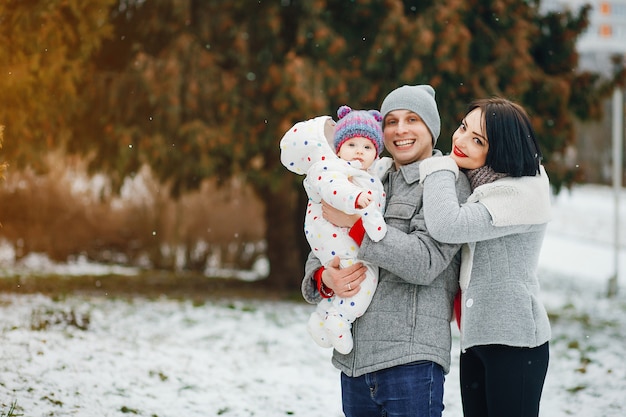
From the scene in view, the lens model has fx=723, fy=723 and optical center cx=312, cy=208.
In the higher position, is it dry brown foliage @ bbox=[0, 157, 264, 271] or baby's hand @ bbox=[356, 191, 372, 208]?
baby's hand @ bbox=[356, 191, 372, 208]

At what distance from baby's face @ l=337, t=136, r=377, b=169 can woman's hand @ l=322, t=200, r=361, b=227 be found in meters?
0.20

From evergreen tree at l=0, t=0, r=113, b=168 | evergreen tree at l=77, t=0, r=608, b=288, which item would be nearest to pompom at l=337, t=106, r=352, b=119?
evergreen tree at l=0, t=0, r=113, b=168

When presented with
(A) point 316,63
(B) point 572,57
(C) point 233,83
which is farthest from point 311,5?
(B) point 572,57

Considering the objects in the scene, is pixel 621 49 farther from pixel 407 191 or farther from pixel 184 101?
pixel 407 191

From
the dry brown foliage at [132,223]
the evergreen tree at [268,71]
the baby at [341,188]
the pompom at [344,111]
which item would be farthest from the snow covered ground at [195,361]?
the dry brown foliage at [132,223]

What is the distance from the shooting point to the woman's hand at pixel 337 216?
2498mm

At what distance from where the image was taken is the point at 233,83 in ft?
27.6

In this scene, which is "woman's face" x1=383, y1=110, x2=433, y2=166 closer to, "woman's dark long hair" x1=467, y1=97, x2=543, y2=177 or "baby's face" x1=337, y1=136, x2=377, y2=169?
"baby's face" x1=337, y1=136, x2=377, y2=169

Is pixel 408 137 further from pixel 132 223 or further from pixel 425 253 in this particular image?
pixel 132 223

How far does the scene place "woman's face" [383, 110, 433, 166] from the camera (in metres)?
2.61

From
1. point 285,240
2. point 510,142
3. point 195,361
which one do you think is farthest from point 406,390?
point 285,240

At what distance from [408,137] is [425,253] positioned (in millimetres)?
487

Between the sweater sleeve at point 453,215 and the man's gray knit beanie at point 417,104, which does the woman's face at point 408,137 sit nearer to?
the man's gray knit beanie at point 417,104

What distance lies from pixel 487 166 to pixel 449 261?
0.43m
